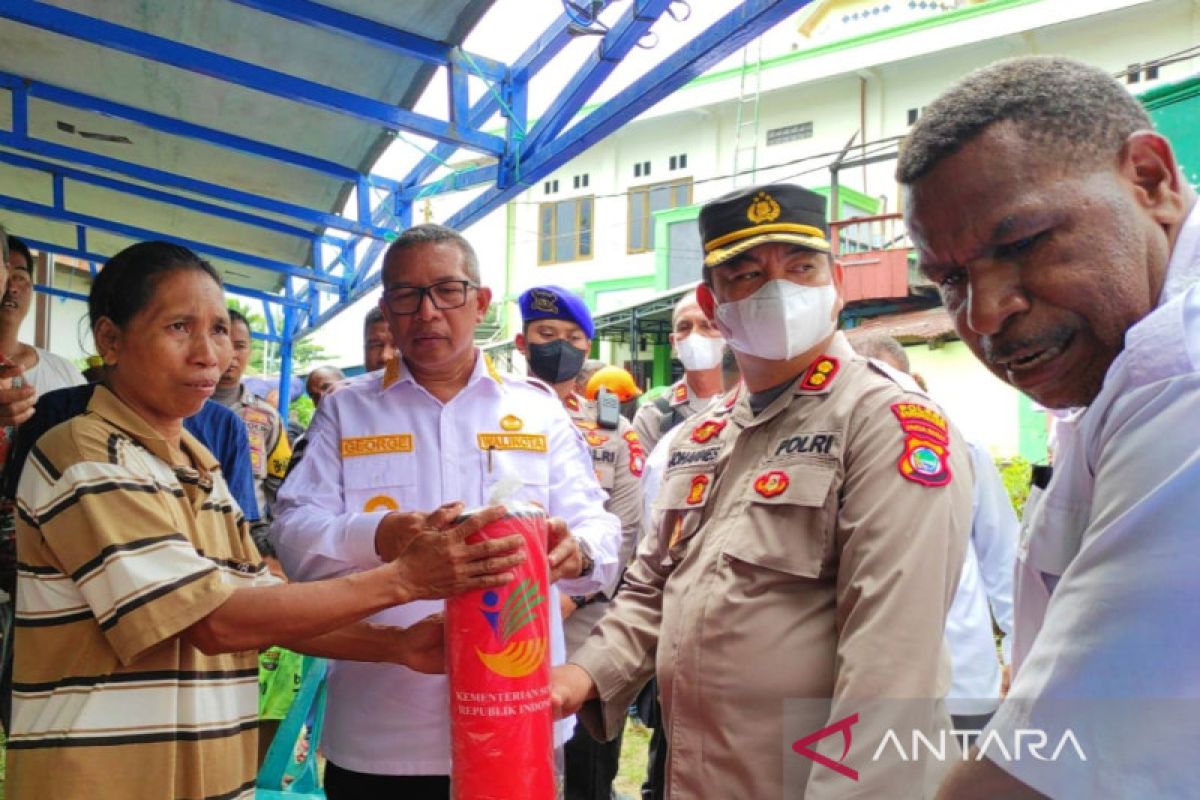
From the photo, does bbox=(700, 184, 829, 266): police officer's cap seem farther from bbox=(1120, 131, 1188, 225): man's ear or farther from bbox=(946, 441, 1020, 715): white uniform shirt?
bbox=(946, 441, 1020, 715): white uniform shirt

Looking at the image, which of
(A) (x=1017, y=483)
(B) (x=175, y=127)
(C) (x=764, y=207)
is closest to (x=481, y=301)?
(C) (x=764, y=207)

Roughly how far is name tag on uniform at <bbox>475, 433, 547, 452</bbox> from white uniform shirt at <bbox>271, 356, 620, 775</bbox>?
0.6 inches

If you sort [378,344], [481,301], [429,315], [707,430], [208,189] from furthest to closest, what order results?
1. [208,189]
2. [378,344]
3. [481,301]
4. [429,315]
5. [707,430]

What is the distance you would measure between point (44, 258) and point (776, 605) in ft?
35.1

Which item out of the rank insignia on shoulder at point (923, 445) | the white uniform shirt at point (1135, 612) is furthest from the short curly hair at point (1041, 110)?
the rank insignia on shoulder at point (923, 445)

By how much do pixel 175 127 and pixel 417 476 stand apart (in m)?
3.70

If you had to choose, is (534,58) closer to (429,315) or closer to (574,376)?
(574,376)

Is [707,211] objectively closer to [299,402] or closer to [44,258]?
[44,258]

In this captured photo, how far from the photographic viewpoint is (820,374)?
2.07 meters

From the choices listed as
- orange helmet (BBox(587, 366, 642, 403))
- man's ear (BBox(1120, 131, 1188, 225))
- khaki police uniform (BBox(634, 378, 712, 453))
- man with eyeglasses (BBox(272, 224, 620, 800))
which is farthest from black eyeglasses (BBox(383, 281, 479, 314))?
orange helmet (BBox(587, 366, 642, 403))

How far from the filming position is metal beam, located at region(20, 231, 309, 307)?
784cm

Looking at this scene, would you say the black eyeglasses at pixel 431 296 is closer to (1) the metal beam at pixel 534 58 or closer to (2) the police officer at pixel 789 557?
(2) the police officer at pixel 789 557

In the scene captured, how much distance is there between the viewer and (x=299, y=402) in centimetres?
1505

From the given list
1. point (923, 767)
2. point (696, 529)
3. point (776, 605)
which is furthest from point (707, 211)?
point (923, 767)
